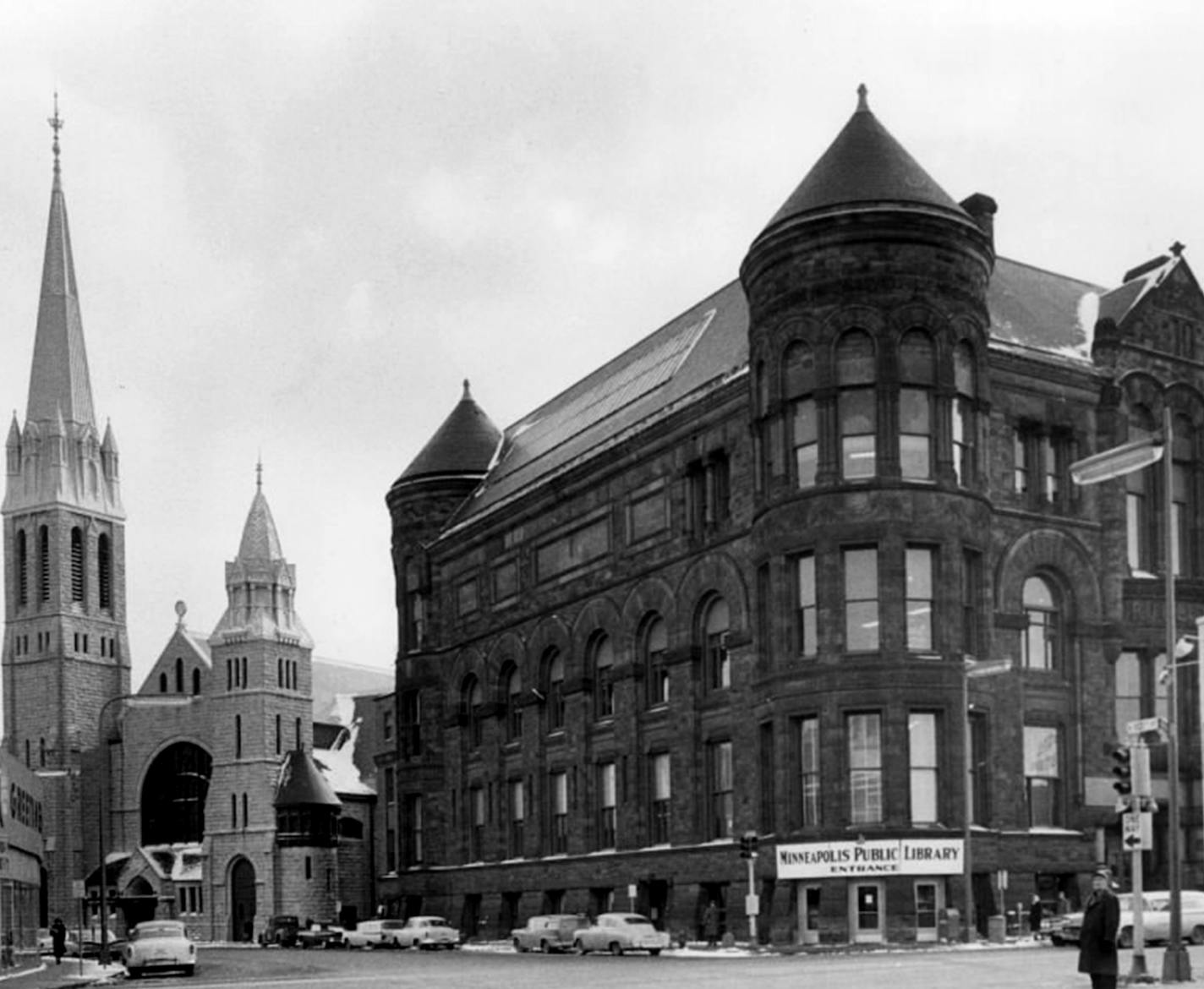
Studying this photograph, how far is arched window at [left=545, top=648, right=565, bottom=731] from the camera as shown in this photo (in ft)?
238

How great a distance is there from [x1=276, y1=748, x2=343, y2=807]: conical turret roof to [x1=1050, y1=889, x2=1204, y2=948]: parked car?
6686cm

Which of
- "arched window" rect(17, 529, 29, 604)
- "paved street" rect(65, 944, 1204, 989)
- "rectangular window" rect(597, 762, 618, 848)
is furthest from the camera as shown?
"arched window" rect(17, 529, 29, 604)

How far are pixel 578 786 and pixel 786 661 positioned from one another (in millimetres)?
16996

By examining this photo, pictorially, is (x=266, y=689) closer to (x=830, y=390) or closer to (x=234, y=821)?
(x=234, y=821)

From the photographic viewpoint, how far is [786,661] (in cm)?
5481

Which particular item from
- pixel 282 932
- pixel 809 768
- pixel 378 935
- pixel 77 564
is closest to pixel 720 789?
pixel 809 768

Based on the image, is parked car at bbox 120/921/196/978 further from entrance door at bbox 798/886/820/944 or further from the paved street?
entrance door at bbox 798/886/820/944

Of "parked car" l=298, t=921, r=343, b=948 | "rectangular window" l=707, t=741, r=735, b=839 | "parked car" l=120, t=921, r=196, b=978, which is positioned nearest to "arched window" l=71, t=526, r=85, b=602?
Result: "parked car" l=298, t=921, r=343, b=948

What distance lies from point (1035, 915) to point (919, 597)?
30.4 feet

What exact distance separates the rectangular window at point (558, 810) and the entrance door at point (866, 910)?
20.5 meters

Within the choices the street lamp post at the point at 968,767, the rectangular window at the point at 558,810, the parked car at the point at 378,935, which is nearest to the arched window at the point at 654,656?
the rectangular window at the point at 558,810

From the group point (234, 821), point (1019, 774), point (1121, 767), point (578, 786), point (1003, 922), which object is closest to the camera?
point (1121, 767)

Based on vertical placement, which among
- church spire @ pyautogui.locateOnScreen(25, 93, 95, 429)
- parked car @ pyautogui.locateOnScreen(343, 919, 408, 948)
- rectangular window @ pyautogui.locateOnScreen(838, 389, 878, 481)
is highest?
church spire @ pyautogui.locateOnScreen(25, 93, 95, 429)

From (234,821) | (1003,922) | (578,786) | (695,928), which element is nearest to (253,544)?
(234,821)
